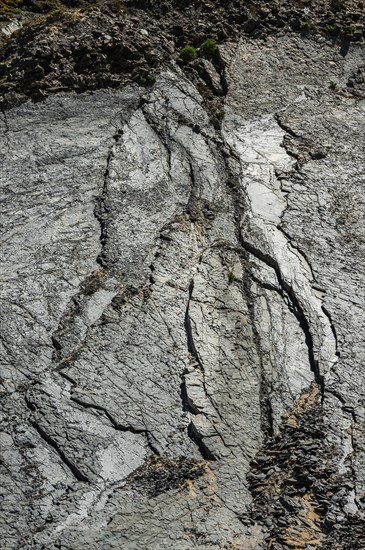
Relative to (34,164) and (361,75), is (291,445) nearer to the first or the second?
(34,164)

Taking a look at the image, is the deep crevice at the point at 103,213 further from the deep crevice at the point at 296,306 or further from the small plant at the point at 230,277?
the deep crevice at the point at 296,306

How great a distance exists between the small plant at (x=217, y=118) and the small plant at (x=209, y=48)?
79.9 inches

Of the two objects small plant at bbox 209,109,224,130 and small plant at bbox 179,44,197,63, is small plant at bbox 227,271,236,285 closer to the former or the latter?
small plant at bbox 209,109,224,130

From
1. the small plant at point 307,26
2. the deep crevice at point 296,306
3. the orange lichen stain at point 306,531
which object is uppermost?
the small plant at point 307,26

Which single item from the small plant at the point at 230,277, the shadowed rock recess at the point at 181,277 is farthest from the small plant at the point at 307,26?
the small plant at the point at 230,277

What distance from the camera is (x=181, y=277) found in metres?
16.1

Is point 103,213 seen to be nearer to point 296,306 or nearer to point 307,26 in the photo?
point 296,306

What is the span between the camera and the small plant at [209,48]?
21.6m

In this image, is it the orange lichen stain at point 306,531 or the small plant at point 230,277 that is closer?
the orange lichen stain at point 306,531

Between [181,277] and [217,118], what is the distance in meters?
5.56

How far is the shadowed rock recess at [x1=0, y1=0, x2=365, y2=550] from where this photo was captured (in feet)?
42.5

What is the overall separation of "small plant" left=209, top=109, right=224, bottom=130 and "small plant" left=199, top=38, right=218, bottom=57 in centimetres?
203

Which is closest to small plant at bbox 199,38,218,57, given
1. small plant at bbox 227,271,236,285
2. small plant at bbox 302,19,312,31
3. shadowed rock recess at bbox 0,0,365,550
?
shadowed rock recess at bbox 0,0,365,550

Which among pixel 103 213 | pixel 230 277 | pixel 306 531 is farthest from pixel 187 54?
pixel 306 531
